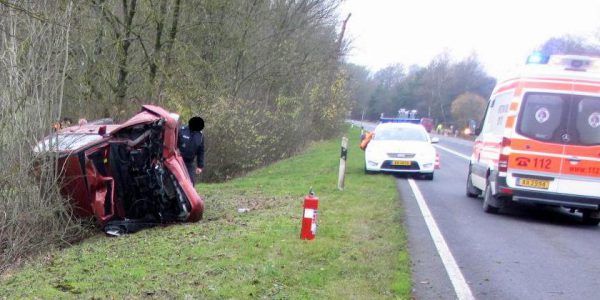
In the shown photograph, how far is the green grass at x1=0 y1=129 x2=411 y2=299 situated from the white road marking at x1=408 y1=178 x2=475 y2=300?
1.57ft

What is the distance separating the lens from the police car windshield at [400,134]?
693 inches

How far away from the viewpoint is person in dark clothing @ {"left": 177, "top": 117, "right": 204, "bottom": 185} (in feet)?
36.8

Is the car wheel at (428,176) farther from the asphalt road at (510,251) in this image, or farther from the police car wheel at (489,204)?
the police car wheel at (489,204)

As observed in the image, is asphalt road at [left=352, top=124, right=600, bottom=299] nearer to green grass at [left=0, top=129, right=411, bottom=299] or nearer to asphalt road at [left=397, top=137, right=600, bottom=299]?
asphalt road at [left=397, top=137, right=600, bottom=299]

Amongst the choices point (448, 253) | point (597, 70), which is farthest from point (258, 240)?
point (597, 70)

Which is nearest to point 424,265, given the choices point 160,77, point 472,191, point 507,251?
point 507,251

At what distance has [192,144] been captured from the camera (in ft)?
37.0

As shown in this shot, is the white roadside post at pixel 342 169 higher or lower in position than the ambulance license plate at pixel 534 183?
lower

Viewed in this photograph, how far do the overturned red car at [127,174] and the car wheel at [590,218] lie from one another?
6885 millimetres

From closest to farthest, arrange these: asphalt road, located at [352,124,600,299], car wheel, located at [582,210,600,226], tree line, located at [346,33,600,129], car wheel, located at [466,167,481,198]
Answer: asphalt road, located at [352,124,600,299] → car wheel, located at [582,210,600,226] → car wheel, located at [466,167,481,198] → tree line, located at [346,33,600,129]

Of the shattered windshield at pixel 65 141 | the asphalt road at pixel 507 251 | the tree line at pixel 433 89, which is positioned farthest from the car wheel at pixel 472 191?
the tree line at pixel 433 89

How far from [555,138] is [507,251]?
315cm

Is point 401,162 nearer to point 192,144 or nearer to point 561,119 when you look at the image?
point 561,119

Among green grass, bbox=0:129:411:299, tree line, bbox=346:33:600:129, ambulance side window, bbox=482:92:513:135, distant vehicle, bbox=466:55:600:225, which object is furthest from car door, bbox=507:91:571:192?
tree line, bbox=346:33:600:129
